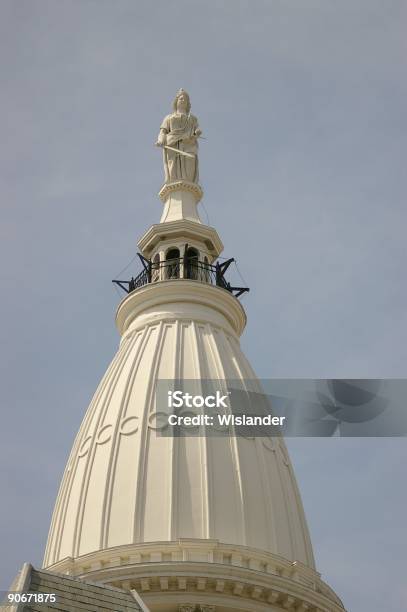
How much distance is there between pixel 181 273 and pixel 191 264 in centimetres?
137

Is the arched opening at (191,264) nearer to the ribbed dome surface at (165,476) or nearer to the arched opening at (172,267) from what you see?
the arched opening at (172,267)

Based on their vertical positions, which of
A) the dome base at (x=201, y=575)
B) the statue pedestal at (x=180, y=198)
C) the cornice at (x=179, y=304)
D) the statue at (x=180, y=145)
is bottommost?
the dome base at (x=201, y=575)

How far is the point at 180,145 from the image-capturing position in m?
60.8

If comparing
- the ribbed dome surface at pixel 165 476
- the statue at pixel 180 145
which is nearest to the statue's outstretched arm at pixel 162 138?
the statue at pixel 180 145

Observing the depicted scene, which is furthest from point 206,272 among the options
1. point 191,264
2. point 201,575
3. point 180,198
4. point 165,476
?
point 201,575

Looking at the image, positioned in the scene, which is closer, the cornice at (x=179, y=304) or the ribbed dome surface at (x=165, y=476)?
the ribbed dome surface at (x=165, y=476)

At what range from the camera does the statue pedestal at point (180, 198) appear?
5847 centimetres

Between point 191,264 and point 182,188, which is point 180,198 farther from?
point 191,264

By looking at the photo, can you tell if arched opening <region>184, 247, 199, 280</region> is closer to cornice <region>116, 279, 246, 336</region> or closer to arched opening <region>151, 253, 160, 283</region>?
arched opening <region>151, 253, 160, 283</region>

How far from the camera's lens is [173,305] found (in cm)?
5109

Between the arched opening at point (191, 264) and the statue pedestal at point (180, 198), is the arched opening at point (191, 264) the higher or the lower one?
the lower one

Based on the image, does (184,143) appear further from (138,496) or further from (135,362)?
(138,496)

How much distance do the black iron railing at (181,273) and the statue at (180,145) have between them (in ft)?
24.0

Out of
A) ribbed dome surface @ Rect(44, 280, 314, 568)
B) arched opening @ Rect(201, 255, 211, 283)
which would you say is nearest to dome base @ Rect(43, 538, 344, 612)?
ribbed dome surface @ Rect(44, 280, 314, 568)
